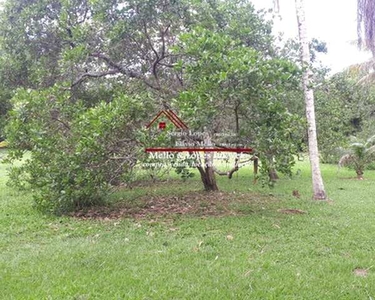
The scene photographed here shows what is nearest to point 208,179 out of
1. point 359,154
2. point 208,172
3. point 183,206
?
point 208,172

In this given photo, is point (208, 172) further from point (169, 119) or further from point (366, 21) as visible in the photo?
point (366, 21)

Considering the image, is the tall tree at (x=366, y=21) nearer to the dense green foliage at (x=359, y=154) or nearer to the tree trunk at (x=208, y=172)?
the tree trunk at (x=208, y=172)

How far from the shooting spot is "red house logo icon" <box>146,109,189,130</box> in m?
6.37

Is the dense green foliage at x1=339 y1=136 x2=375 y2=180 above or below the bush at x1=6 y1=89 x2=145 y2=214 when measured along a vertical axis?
below

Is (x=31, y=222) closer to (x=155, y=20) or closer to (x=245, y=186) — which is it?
(x=155, y=20)

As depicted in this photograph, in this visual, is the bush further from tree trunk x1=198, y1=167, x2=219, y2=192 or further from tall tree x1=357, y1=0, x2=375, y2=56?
tall tree x1=357, y1=0, x2=375, y2=56

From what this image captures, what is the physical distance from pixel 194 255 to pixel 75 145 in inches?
126

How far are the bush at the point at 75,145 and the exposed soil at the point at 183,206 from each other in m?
0.41

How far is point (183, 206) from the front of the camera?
764 cm

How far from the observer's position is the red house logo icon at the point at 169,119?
20.9 ft

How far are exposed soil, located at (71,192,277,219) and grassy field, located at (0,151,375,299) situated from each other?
0.28 m

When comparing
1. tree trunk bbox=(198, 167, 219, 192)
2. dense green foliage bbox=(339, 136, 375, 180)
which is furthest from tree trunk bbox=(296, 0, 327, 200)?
dense green foliage bbox=(339, 136, 375, 180)

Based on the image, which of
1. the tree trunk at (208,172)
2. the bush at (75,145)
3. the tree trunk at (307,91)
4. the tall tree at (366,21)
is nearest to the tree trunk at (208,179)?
the tree trunk at (208,172)

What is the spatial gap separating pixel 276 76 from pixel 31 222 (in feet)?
14.2
